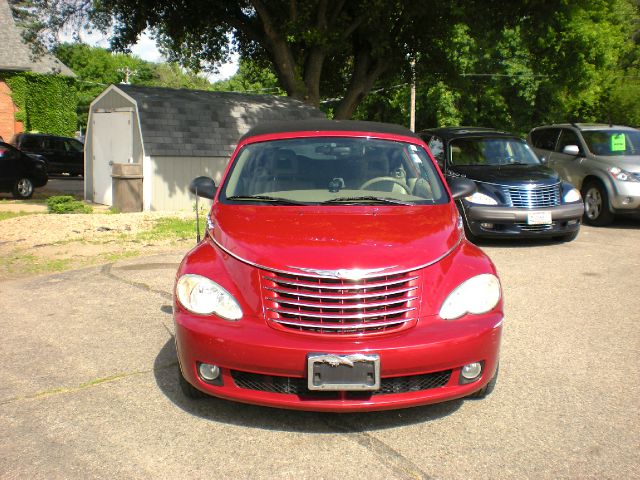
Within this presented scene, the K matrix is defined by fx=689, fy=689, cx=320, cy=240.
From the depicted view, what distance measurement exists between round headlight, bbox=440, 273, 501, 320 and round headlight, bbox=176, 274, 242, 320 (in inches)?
45.1

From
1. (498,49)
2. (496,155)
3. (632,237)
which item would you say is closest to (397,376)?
(496,155)

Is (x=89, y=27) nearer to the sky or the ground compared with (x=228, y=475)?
nearer to the sky

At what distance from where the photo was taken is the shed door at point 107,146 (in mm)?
15156

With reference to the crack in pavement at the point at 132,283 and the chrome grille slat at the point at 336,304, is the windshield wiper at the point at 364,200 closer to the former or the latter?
the chrome grille slat at the point at 336,304

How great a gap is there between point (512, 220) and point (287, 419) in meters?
6.53

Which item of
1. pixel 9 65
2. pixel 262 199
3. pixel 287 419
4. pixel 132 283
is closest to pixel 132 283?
pixel 132 283

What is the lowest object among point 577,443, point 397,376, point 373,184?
point 577,443

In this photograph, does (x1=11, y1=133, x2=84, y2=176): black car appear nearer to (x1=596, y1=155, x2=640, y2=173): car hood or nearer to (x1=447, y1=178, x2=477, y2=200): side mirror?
(x1=596, y1=155, x2=640, y2=173): car hood

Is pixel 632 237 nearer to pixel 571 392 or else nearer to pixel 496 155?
pixel 496 155

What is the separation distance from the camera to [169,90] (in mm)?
16422

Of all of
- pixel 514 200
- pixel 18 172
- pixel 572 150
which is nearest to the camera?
pixel 514 200

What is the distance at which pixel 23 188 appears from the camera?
1817 centimetres

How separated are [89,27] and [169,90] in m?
5.47

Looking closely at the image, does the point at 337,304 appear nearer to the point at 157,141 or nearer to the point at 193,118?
the point at 157,141
